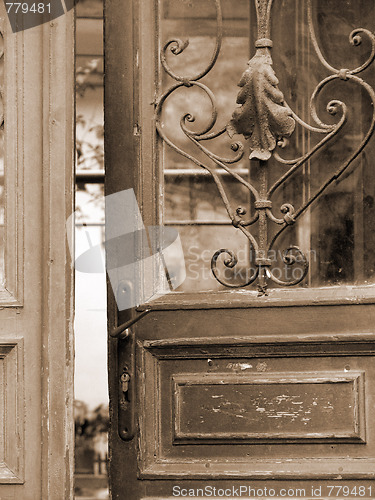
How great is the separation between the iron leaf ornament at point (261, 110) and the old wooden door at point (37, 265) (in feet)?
1.48

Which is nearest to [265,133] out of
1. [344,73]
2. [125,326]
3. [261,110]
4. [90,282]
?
[261,110]

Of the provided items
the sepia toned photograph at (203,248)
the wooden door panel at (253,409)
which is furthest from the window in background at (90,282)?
the wooden door panel at (253,409)

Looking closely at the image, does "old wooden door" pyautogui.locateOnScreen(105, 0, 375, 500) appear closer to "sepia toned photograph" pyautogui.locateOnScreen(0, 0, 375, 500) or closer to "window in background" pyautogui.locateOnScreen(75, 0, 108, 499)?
"sepia toned photograph" pyautogui.locateOnScreen(0, 0, 375, 500)

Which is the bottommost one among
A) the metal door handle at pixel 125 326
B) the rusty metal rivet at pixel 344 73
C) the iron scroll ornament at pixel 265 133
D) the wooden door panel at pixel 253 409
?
the wooden door panel at pixel 253 409

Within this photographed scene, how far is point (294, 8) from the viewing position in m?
1.98

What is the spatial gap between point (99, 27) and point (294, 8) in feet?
6.77

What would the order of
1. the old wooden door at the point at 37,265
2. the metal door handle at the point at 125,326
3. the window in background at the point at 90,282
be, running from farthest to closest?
the window in background at the point at 90,282 < the metal door handle at the point at 125,326 < the old wooden door at the point at 37,265

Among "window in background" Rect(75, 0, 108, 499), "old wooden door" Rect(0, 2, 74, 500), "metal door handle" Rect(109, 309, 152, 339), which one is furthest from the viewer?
"window in background" Rect(75, 0, 108, 499)

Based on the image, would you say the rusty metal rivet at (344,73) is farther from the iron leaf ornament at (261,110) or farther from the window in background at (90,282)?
the window in background at (90,282)

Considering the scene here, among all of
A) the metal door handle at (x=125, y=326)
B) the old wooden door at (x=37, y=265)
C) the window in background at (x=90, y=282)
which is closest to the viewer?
the old wooden door at (x=37, y=265)

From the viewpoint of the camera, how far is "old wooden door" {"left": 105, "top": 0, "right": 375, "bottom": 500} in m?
1.90

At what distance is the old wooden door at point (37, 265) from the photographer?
1805 millimetres

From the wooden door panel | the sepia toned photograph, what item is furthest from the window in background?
the wooden door panel

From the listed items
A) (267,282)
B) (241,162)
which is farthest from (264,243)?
(241,162)
